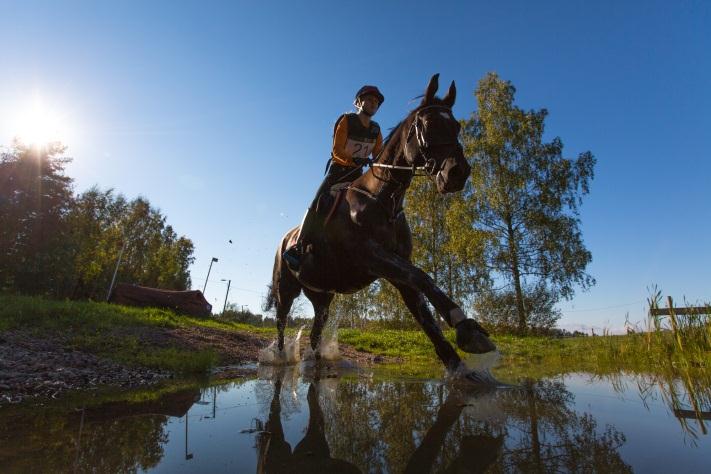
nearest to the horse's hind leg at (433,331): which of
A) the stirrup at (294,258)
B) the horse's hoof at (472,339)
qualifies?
the horse's hoof at (472,339)

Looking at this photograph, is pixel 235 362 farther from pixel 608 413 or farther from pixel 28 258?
pixel 28 258

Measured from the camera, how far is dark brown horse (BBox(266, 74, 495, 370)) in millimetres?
3166

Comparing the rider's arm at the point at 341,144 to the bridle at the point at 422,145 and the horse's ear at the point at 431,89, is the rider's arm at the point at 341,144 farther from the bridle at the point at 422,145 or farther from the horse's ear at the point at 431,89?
the horse's ear at the point at 431,89

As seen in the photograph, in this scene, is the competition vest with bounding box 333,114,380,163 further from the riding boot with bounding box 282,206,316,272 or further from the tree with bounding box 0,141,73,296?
the tree with bounding box 0,141,73,296

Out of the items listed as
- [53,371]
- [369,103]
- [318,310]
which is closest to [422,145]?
Result: [369,103]

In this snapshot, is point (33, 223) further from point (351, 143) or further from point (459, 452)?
point (459, 452)

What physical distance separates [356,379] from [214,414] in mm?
2270

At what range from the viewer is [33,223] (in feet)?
82.2

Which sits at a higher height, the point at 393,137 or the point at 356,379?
the point at 393,137

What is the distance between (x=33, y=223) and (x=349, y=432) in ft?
105

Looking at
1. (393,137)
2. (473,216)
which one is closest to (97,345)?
(393,137)

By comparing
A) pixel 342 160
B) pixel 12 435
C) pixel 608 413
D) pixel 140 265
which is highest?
pixel 140 265

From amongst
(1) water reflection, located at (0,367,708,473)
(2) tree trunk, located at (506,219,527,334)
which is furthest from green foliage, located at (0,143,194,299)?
(2) tree trunk, located at (506,219,527,334)

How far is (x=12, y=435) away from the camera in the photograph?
6.41ft
